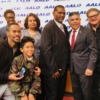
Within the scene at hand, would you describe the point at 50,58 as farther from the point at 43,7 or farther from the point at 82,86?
the point at 43,7

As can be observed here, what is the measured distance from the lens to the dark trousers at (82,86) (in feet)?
8.26

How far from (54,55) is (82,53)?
1.12ft

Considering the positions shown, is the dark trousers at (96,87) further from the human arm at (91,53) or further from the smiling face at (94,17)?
the smiling face at (94,17)

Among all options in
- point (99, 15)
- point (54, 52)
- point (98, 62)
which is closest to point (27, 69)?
point (54, 52)

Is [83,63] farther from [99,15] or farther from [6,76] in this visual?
[6,76]

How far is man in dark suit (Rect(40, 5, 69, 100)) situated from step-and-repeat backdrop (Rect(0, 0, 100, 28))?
57 cm

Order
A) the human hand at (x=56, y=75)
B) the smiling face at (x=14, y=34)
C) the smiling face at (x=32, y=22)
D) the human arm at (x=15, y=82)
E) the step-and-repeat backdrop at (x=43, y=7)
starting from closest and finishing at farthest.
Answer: the human arm at (x=15, y=82) → the smiling face at (x=14, y=34) → the human hand at (x=56, y=75) → the smiling face at (x=32, y=22) → the step-and-repeat backdrop at (x=43, y=7)

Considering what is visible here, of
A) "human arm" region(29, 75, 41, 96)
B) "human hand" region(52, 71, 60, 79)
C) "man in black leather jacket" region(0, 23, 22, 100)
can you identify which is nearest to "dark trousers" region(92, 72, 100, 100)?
"human hand" region(52, 71, 60, 79)

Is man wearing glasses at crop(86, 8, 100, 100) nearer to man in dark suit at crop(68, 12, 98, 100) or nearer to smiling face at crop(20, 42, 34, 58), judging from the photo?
man in dark suit at crop(68, 12, 98, 100)

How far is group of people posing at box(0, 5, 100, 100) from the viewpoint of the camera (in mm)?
2225

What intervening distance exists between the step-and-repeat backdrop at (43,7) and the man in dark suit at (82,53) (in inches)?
23.2

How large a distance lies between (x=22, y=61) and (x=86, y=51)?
2.57 feet

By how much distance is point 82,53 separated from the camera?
2479mm

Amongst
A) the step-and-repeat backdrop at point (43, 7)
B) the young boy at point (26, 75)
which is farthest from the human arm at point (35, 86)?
the step-and-repeat backdrop at point (43, 7)
